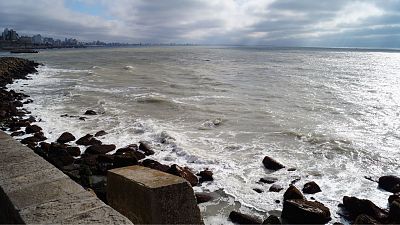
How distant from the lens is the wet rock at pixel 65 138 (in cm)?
1035

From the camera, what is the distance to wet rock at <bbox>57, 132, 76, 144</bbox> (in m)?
10.4

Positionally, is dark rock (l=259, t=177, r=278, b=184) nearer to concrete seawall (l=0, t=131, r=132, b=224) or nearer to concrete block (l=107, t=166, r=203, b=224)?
concrete block (l=107, t=166, r=203, b=224)

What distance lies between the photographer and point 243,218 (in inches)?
231

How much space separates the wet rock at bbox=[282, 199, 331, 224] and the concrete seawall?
3677 mm

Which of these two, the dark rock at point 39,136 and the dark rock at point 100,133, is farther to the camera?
the dark rock at point 100,133

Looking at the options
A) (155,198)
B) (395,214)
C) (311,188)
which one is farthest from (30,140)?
(395,214)

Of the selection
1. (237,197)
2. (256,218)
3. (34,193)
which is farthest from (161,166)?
(34,193)

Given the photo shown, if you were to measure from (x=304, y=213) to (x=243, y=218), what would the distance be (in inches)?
42.0

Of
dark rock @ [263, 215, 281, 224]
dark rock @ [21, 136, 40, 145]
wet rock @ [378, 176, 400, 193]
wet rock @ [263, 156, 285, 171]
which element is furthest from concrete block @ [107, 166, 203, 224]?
dark rock @ [21, 136, 40, 145]

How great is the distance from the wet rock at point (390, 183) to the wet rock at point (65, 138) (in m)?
8.68

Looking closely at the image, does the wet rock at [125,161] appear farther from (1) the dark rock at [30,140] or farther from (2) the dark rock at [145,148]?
(1) the dark rock at [30,140]

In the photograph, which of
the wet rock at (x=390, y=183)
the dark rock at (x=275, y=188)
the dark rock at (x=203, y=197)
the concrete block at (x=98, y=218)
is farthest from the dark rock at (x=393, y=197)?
the concrete block at (x=98, y=218)

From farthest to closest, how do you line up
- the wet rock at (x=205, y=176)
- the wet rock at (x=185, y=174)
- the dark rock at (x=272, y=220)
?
the wet rock at (x=205, y=176), the wet rock at (x=185, y=174), the dark rock at (x=272, y=220)

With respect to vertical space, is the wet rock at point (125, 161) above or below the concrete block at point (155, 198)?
below
